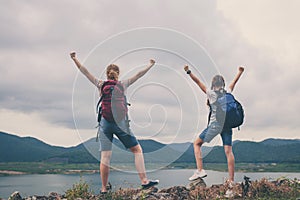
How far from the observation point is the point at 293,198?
8.52 m

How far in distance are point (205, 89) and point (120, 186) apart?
2.96 m

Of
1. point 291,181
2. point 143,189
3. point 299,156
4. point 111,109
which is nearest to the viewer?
point 111,109

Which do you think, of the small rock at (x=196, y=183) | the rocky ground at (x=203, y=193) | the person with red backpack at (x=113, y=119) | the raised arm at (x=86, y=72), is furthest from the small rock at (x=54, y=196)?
the small rock at (x=196, y=183)

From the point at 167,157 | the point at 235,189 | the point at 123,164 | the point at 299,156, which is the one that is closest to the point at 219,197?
the point at 235,189

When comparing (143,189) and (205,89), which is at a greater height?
(205,89)

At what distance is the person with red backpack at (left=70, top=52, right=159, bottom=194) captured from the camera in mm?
8078

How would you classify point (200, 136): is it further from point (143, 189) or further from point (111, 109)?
point (111, 109)

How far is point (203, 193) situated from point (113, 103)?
9.14 feet

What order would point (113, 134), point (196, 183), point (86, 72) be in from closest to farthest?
point (113, 134), point (86, 72), point (196, 183)

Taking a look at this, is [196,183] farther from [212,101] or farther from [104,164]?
[104,164]

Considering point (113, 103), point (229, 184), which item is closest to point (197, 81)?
point (113, 103)

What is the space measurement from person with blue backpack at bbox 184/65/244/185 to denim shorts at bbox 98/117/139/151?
1.88 meters

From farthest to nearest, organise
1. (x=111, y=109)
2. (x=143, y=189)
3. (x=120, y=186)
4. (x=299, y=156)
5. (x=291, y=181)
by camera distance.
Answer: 1. (x=299, y=156)
2. (x=291, y=181)
3. (x=120, y=186)
4. (x=143, y=189)
5. (x=111, y=109)

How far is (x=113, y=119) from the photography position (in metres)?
8.09
